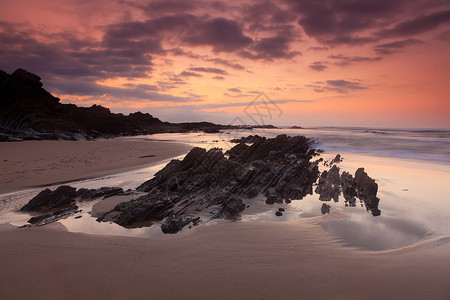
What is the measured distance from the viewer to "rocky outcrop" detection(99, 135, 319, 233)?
21.2 ft

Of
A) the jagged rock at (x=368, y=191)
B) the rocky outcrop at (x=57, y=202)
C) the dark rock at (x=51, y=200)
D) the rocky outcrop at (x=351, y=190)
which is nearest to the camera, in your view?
the rocky outcrop at (x=57, y=202)

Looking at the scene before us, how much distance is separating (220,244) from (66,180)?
1065 cm

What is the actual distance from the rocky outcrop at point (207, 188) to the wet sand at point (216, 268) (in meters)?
1.30

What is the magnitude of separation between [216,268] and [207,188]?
476cm

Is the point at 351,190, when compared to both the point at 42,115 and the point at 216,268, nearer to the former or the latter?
the point at 216,268

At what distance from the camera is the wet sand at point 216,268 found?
3.30m

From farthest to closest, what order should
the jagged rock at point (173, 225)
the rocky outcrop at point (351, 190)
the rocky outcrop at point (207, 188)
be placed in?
the rocky outcrop at point (351, 190) → the rocky outcrop at point (207, 188) → the jagged rock at point (173, 225)

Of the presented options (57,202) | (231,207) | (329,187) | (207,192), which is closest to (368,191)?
(329,187)

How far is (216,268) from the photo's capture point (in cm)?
386

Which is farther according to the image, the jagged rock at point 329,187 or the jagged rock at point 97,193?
the jagged rock at point 97,193

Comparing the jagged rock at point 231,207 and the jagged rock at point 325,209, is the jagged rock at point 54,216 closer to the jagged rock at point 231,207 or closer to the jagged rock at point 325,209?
the jagged rock at point 231,207

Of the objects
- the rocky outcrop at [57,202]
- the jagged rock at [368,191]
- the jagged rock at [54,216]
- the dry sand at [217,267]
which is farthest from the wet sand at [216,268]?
the jagged rock at [368,191]

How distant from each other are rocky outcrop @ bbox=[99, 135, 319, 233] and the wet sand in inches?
51.3

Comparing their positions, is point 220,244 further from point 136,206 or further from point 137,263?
point 136,206
